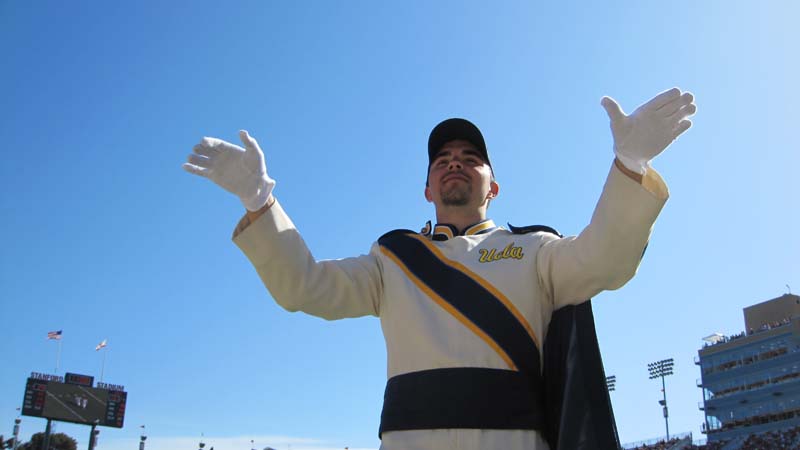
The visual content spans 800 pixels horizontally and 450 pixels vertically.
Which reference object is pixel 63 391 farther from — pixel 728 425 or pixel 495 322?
pixel 495 322

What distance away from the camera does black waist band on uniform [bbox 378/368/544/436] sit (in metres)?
2.80

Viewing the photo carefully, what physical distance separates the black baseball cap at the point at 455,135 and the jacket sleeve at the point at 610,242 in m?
0.88

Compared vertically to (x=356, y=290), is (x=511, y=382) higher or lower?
lower

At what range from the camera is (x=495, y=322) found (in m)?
3.05

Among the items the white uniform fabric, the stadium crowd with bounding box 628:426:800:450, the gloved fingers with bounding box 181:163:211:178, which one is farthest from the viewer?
the stadium crowd with bounding box 628:426:800:450

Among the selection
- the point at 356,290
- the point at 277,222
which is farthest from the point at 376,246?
the point at 277,222

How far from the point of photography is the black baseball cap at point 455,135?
3.82 meters

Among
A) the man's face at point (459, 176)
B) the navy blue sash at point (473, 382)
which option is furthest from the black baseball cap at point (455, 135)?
the navy blue sash at point (473, 382)

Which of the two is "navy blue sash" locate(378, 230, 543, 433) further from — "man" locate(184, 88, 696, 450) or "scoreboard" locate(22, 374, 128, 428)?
"scoreboard" locate(22, 374, 128, 428)

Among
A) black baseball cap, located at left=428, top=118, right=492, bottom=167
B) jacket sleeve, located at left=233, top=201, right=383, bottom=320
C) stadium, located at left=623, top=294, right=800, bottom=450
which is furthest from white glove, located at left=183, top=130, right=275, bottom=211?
stadium, located at left=623, top=294, right=800, bottom=450

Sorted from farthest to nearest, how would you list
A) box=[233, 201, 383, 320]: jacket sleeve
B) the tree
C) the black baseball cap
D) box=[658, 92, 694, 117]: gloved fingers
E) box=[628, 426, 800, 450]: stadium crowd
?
the tree → box=[628, 426, 800, 450]: stadium crowd → the black baseball cap → box=[233, 201, 383, 320]: jacket sleeve → box=[658, 92, 694, 117]: gloved fingers

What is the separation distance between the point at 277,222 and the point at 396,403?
0.93 m

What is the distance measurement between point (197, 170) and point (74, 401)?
5573 cm

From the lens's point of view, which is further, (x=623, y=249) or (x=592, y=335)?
(x=592, y=335)
